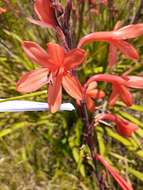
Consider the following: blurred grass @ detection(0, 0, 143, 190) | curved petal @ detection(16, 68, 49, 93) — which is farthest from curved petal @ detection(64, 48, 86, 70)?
blurred grass @ detection(0, 0, 143, 190)

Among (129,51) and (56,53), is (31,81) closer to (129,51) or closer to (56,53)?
(56,53)

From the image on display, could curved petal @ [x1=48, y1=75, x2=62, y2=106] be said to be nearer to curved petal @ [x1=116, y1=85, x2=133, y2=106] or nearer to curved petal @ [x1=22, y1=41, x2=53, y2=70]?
curved petal @ [x1=22, y1=41, x2=53, y2=70]

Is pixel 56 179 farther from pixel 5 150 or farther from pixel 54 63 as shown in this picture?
pixel 54 63

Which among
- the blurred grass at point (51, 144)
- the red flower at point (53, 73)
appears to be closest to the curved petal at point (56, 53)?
the red flower at point (53, 73)

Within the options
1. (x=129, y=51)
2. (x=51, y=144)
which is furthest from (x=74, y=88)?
(x=51, y=144)

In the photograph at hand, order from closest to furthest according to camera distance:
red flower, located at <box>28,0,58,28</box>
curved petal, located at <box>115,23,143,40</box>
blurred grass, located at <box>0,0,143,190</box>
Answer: red flower, located at <box>28,0,58,28</box>
curved petal, located at <box>115,23,143,40</box>
blurred grass, located at <box>0,0,143,190</box>

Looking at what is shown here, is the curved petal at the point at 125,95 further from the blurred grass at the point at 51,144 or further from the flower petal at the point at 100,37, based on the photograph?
the blurred grass at the point at 51,144

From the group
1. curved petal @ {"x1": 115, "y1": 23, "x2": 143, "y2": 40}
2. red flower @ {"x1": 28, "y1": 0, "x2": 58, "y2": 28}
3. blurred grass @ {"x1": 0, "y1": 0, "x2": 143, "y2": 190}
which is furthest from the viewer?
blurred grass @ {"x1": 0, "y1": 0, "x2": 143, "y2": 190}
